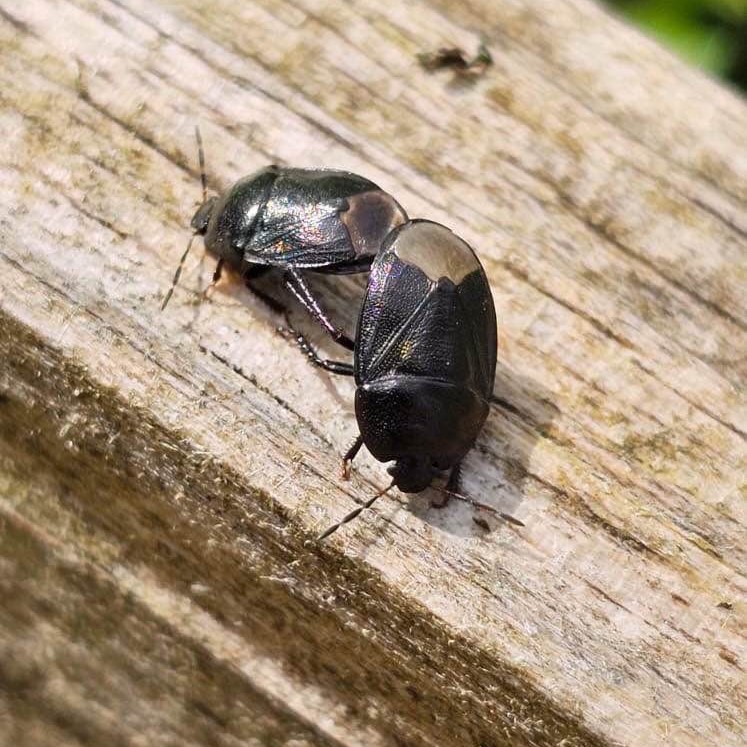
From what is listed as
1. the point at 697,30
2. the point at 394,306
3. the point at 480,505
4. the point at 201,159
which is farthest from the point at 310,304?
the point at 697,30

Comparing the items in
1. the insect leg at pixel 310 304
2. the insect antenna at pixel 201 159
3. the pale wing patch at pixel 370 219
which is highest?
the pale wing patch at pixel 370 219

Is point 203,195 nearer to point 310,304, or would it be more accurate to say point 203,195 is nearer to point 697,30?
point 310,304

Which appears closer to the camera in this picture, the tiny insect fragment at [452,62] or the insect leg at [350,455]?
the insect leg at [350,455]

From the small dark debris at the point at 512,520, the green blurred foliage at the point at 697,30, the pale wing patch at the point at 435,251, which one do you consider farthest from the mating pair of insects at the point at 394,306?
the green blurred foliage at the point at 697,30

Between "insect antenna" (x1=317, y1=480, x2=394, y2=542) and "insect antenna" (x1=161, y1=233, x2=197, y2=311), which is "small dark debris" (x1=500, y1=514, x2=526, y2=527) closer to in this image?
"insect antenna" (x1=317, y1=480, x2=394, y2=542)

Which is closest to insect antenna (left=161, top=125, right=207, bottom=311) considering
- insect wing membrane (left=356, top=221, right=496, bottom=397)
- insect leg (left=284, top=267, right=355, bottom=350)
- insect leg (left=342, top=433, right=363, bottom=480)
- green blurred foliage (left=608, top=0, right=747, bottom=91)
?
insect leg (left=284, top=267, right=355, bottom=350)

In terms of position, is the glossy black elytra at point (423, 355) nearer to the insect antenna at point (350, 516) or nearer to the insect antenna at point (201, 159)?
the insect antenna at point (350, 516)

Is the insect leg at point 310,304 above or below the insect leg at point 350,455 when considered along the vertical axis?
above

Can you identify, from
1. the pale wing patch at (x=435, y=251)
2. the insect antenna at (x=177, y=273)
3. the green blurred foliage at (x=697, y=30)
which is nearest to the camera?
the insect antenna at (x=177, y=273)
